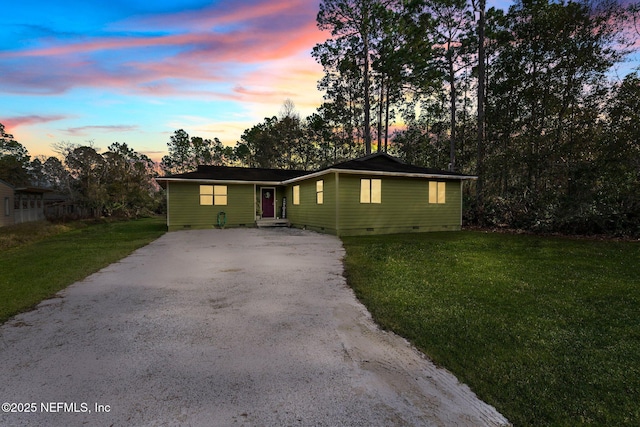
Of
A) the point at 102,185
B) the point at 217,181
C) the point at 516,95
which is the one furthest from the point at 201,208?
the point at 516,95

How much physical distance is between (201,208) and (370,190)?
923cm

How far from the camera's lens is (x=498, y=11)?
17.2 meters

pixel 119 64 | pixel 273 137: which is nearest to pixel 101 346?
pixel 119 64

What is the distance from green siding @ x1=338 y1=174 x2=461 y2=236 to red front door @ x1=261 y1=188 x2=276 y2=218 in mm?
7383

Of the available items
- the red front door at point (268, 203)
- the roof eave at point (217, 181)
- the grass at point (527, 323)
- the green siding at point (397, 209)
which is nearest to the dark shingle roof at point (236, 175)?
the roof eave at point (217, 181)

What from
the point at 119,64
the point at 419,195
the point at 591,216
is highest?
the point at 119,64

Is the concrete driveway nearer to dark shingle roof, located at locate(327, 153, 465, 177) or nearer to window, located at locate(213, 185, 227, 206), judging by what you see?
dark shingle roof, located at locate(327, 153, 465, 177)

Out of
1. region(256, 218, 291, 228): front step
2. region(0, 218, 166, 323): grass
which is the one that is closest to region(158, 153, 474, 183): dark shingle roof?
region(256, 218, 291, 228): front step

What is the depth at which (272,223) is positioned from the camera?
17234 millimetres

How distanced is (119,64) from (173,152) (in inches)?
1593

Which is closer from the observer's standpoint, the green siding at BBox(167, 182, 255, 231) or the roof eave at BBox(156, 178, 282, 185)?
the roof eave at BBox(156, 178, 282, 185)

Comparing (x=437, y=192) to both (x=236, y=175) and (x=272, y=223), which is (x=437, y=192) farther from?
(x=236, y=175)

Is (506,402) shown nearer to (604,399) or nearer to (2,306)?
(604,399)

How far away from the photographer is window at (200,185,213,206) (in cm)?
1608
